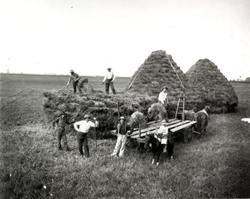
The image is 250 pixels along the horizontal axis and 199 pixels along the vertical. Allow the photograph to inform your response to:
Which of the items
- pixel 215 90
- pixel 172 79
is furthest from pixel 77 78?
pixel 215 90

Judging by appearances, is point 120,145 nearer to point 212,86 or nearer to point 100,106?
point 100,106

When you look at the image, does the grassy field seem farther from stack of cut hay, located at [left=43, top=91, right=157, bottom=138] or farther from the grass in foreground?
stack of cut hay, located at [left=43, top=91, right=157, bottom=138]

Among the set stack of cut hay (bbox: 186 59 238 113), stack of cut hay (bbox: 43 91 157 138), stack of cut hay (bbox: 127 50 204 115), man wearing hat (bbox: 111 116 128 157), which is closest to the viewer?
man wearing hat (bbox: 111 116 128 157)

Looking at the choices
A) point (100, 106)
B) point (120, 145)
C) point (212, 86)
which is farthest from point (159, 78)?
point (120, 145)

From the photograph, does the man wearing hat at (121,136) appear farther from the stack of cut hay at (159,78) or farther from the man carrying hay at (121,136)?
the stack of cut hay at (159,78)

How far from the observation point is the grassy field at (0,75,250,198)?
25.0ft

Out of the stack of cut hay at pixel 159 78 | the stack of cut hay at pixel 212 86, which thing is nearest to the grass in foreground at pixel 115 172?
the stack of cut hay at pixel 159 78

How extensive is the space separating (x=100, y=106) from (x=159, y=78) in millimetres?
6608

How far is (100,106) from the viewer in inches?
529

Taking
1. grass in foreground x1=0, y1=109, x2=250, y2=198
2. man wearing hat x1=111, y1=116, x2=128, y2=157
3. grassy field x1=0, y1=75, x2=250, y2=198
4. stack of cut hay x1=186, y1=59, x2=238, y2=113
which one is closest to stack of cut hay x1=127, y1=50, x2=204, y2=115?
stack of cut hay x1=186, y1=59, x2=238, y2=113

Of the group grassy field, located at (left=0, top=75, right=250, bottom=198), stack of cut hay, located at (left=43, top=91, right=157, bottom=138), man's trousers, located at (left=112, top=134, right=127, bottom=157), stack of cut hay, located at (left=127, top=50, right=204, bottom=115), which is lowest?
grassy field, located at (left=0, top=75, right=250, bottom=198)

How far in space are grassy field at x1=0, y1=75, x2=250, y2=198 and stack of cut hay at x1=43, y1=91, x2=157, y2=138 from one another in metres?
1.09

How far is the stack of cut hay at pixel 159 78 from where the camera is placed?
18438mm

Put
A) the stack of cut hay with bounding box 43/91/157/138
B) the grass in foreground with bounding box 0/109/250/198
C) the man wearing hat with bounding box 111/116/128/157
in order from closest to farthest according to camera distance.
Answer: the grass in foreground with bounding box 0/109/250/198
the man wearing hat with bounding box 111/116/128/157
the stack of cut hay with bounding box 43/91/157/138
